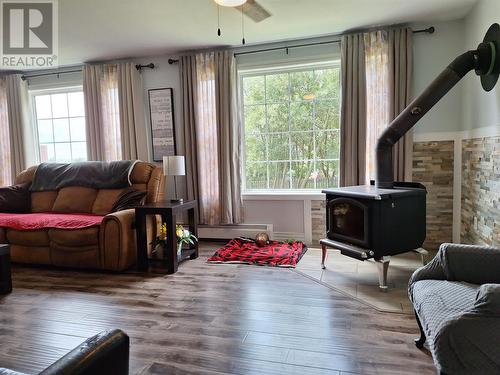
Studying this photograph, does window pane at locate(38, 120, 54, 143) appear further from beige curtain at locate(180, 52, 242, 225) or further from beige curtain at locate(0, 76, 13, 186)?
beige curtain at locate(180, 52, 242, 225)

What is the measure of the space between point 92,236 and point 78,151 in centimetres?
228

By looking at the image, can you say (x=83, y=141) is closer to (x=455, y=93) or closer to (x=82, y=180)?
(x=82, y=180)

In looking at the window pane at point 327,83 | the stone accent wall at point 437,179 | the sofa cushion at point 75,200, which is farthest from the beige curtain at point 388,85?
the sofa cushion at point 75,200

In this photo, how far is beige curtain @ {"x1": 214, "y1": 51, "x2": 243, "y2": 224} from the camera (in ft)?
13.8

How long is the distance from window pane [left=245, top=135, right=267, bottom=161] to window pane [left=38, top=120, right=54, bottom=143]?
301cm

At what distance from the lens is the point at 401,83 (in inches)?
142

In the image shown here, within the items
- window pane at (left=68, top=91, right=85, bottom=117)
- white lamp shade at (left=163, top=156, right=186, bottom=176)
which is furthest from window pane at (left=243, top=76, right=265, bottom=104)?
window pane at (left=68, top=91, right=85, bottom=117)

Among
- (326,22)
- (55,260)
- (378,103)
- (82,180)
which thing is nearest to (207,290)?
(55,260)

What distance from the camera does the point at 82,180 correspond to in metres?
4.11

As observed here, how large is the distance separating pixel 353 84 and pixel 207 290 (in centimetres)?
259

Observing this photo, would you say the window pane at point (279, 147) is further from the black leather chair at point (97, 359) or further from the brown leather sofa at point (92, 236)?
the black leather chair at point (97, 359)

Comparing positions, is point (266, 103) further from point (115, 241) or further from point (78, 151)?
point (78, 151)

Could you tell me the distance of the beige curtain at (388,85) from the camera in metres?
3.59

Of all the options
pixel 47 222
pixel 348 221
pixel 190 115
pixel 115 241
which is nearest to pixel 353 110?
pixel 348 221
